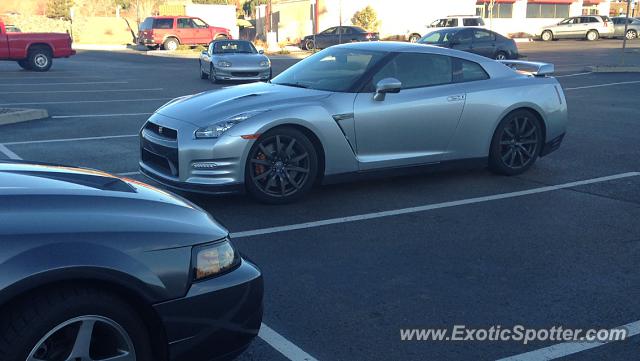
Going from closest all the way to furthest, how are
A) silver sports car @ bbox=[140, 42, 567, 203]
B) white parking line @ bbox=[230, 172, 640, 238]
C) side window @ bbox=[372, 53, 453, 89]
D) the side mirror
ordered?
white parking line @ bbox=[230, 172, 640, 238]
silver sports car @ bbox=[140, 42, 567, 203]
the side mirror
side window @ bbox=[372, 53, 453, 89]

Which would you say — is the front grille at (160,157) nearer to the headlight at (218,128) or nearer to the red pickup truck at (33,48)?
the headlight at (218,128)

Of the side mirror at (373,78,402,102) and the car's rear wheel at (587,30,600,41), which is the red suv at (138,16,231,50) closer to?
the car's rear wheel at (587,30,600,41)

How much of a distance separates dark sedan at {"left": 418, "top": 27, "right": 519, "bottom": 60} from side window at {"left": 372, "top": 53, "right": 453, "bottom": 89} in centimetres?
1903

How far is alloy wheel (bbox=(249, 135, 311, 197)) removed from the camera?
6.33 metres

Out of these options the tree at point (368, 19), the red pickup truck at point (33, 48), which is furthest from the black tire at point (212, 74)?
the tree at point (368, 19)

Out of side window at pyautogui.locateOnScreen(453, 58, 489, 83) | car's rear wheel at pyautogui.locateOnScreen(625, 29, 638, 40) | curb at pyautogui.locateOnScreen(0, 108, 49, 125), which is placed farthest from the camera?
car's rear wheel at pyautogui.locateOnScreen(625, 29, 638, 40)

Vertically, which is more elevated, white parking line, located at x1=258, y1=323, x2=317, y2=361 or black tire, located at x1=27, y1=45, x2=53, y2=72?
black tire, located at x1=27, y1=45, x2=53, y2=72

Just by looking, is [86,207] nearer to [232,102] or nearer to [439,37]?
[232,102]

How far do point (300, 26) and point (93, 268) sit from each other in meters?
48.4

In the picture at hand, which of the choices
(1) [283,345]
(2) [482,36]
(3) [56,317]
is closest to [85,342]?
(3) [56,317]

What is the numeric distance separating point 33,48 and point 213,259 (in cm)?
2383

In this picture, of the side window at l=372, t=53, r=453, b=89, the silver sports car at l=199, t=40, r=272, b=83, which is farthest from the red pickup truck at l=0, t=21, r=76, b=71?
the side window at l=372, t=53, r=453, b=89

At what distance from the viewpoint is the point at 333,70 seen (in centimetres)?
732

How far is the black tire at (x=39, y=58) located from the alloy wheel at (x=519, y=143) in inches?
820
